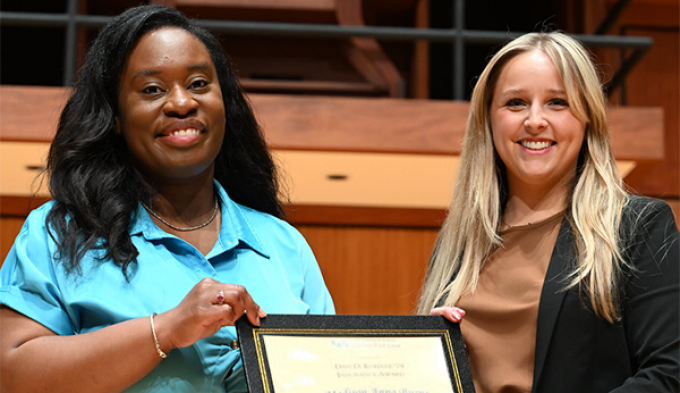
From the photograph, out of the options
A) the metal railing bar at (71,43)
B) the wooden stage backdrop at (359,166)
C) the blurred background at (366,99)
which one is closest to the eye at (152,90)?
the wooden stage backdrop at (359,166)

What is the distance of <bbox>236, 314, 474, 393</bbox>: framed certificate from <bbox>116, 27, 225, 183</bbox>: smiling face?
0.37 metres

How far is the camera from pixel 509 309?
1.70 meters

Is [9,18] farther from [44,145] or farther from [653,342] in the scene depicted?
[653,342]

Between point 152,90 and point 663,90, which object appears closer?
A: point 152,90

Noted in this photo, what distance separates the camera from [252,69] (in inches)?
182

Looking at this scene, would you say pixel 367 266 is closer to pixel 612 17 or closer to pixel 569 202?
pixel 612 17

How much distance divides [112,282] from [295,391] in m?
0.38

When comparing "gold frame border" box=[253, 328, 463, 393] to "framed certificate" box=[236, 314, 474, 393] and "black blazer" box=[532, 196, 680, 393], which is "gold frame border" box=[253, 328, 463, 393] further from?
"black blazer" box=[532, 196, 680, 393]

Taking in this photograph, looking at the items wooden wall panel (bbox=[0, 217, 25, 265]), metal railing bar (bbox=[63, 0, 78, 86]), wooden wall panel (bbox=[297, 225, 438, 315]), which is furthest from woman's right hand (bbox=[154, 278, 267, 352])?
wooden wall panel (bbox=[0, 217, 25, 265])

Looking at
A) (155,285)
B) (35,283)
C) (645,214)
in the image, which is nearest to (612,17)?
(645,214)

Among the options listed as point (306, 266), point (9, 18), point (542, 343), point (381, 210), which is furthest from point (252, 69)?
point (542, 343)

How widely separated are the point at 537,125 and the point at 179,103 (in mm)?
751

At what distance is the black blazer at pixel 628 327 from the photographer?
1.53m

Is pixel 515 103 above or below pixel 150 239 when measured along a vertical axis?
above
